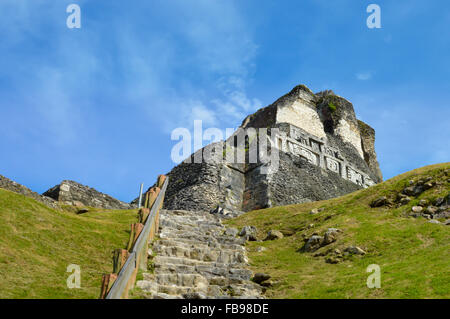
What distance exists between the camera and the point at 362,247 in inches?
568

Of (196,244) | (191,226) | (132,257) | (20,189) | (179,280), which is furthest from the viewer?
(20,189)

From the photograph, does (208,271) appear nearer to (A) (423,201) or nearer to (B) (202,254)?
(B) (202,254)

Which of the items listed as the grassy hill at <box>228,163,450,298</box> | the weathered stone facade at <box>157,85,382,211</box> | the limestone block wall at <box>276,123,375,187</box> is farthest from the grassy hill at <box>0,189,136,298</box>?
the limestone block wall at <box>276,123,375,187</box>

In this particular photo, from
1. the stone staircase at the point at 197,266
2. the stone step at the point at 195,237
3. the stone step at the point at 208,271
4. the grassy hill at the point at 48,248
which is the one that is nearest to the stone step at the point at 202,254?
the stone staircase at the point at 197,266

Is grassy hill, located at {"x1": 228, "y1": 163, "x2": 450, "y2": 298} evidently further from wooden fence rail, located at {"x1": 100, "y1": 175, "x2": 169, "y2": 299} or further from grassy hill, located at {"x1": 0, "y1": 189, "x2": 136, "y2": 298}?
grassy hill, located at {"x1": 0, "y1": 189, "x2": 136, "y2": 298}

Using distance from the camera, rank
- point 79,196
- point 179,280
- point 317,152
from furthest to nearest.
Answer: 1. point 317,152
2. point 79,196
3. point 179,280

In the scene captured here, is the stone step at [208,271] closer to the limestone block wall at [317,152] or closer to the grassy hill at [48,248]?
the grassy hill at [48,248]

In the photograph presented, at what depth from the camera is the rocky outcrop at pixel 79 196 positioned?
25.4 m

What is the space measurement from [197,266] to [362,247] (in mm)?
4974

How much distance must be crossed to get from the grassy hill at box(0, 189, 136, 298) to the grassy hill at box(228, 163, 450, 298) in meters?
4.56

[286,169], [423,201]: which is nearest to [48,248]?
[423,201]

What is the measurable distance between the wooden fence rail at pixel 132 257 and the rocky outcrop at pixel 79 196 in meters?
10.4

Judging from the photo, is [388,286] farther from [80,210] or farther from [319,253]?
[80,210]
